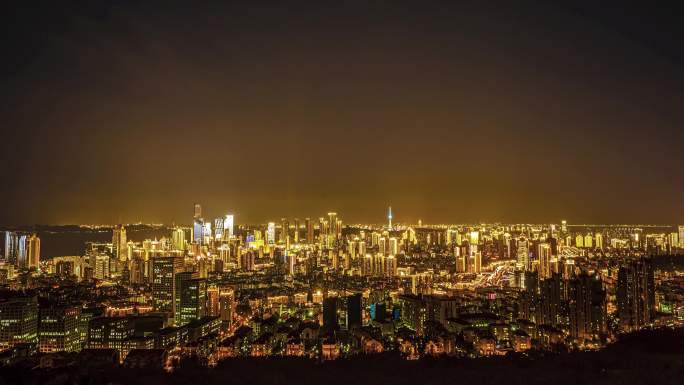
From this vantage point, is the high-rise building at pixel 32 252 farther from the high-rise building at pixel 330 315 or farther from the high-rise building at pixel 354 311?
the high-rise building at pixel 354 311

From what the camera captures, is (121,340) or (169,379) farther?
(121,340)

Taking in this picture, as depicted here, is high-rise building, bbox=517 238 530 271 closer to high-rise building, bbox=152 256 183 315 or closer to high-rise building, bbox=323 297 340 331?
high-rise building, bbox=323 297 340 331

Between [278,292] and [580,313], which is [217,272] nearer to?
[278,292]

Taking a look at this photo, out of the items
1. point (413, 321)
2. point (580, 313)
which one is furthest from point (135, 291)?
point (580, 313)

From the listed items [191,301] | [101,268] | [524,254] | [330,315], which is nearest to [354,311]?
[330,315]

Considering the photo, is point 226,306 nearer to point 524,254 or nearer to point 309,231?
point 524,254

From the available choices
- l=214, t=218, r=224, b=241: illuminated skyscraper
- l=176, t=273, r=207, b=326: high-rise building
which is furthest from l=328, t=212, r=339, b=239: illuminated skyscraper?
l=176, t=273, r=207, b=326: high-rise building
